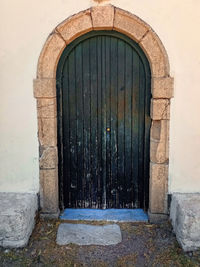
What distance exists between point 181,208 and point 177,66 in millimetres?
1678

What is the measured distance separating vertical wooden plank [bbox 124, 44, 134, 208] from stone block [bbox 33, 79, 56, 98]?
3.18 ft

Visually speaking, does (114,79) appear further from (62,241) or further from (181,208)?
(62,241)

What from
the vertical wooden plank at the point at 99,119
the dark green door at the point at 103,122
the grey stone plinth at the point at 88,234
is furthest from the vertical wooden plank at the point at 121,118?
the grey stone plinth at the point at 88,234

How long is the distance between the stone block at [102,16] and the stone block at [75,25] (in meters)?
0.06

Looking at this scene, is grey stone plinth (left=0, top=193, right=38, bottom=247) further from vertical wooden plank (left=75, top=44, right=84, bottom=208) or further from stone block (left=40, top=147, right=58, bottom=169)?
vertical wooden plank (left=75, top=44, right=84, bottom=208)

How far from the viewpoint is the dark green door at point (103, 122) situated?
4215mm

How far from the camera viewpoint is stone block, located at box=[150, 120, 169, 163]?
4.11m

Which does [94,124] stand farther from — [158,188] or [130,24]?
[130,24]

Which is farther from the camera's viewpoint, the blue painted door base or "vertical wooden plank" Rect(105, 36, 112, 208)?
the blue painted door base

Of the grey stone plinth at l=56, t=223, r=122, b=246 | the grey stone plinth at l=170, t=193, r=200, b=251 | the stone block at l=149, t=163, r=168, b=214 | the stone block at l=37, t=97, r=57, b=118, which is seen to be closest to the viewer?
the grey stone plinth at l=170, t=193, r=200, b=251

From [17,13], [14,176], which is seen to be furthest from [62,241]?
[17,13]

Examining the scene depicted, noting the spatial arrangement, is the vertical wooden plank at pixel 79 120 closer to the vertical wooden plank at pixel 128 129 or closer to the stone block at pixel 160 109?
the vertical wooden plank at pixel 128 129

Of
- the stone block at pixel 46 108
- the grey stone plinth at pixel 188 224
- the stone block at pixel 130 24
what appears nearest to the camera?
the grey stone plinth at pixel 188 224

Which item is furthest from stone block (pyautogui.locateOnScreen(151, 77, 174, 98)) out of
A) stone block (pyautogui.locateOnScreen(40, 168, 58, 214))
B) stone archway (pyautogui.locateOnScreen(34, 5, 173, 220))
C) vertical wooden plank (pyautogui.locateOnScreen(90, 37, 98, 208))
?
stone block (pyautogui.locateOnScreen(40, 168, 58, 214))
